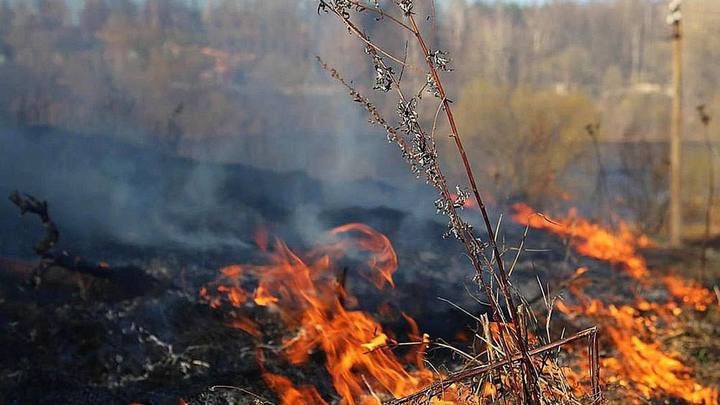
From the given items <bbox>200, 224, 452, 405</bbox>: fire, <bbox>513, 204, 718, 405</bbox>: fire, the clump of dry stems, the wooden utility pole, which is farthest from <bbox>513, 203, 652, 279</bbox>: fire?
the clump of dry stems

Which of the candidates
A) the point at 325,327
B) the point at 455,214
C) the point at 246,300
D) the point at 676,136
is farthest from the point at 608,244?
the point at 455,214

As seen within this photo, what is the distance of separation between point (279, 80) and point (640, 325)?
25.4 metres

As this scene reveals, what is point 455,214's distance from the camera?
223cm

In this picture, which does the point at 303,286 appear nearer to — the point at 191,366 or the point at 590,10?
the point at 191,366

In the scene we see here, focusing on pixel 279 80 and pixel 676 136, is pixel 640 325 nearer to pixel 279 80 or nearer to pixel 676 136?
pixel 676 136

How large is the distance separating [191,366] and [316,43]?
1104 inches

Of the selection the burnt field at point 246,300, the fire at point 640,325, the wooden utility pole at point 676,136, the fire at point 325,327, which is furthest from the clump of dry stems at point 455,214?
the wooden utility pole at point 676,136

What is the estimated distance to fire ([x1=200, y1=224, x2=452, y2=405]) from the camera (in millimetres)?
5129

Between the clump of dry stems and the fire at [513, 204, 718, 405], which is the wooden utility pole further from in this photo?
the clump of dry stems

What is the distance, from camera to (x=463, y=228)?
2.28 m

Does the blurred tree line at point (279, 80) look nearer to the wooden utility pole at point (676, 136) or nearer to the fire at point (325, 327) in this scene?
A: the wooden utility pole at point (676, 136)

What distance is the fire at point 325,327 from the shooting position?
16.8 feet

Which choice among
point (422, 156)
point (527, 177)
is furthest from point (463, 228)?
point (527, 177)

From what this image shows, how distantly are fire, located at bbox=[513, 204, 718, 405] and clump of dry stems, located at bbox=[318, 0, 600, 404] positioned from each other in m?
1.41
